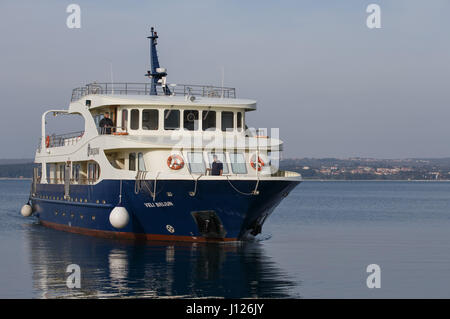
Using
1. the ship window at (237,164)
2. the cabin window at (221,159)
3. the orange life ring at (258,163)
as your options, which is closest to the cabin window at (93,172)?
the cabin window at (221,159)

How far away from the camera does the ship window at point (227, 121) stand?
103 feet

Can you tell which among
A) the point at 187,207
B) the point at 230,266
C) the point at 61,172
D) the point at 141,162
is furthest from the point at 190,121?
the point at 61,172

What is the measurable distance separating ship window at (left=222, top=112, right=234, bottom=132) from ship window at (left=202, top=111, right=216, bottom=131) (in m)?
0.45

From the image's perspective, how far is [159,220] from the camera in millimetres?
28688

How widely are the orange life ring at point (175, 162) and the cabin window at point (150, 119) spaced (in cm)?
258

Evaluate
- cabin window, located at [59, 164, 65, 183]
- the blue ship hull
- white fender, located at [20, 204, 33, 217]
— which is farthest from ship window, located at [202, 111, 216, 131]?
white fender, located at [20, 204, 33, 217]

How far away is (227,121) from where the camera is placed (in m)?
31.4

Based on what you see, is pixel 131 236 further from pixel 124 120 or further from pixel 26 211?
pixel 26 211

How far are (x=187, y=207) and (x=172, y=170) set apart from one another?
5.80 feet

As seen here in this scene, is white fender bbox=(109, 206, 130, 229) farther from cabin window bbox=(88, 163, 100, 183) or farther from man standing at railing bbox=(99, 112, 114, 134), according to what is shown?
man standing at railing bbox=(99, 112, 114, 134)

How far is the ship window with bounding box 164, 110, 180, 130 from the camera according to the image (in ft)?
Result: 100
